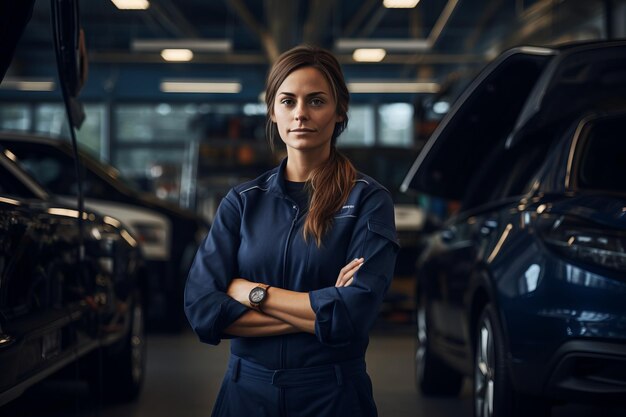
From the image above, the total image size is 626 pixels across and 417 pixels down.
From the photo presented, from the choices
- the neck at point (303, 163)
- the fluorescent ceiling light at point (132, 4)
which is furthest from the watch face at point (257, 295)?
the fluorescent ceiling light at point (132, 4)

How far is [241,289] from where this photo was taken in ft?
9.07

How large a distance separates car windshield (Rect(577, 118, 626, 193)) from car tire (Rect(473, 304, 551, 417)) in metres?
0.73

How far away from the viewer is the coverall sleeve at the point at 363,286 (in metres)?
2.62

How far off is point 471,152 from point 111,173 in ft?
14.8

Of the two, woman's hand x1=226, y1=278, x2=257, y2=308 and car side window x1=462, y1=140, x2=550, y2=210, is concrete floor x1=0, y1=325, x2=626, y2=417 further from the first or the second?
woman's hand x1=226, y1=278, x2=257, y2=308

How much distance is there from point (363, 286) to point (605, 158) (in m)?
2.71

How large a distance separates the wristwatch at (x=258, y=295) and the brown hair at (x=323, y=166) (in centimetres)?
17

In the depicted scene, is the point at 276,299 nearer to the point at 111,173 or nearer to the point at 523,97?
the point at 523,97

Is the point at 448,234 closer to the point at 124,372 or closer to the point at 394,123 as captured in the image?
the point at 124,372

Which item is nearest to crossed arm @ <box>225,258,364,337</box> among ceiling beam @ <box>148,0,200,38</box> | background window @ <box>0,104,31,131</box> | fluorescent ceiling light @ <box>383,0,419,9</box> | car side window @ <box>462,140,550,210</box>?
car side window @ <box>462,140,550,210</box>

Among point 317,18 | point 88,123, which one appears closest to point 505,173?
point 317,18

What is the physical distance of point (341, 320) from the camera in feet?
8.57

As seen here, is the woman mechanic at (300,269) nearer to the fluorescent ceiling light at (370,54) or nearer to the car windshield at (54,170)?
the car windshield at (54,170)

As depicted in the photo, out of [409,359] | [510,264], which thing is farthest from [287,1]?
[510,264]
